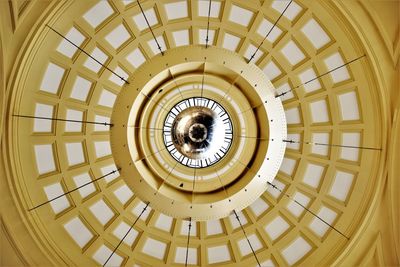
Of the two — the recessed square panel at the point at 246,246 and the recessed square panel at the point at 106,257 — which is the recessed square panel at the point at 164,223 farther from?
the recessed square panel at the point at 246,246

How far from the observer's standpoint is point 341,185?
12.5 m

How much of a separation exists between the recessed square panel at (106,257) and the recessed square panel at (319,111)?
746 cm

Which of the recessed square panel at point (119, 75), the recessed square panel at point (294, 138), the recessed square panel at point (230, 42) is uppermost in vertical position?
the recessed square panel at point (230, 42)

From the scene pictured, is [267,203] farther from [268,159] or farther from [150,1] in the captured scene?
[150,1]

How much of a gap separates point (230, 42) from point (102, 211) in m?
6.53

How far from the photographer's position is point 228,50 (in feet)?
36.9

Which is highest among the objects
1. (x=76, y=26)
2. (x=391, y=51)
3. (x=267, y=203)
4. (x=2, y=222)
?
(x=76, y=26)

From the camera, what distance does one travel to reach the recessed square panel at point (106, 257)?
12.8 metres

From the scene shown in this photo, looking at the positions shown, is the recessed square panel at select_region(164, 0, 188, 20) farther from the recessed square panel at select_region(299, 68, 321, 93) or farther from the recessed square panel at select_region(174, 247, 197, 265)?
the recessed square panel at select_region(174, 247, 197, 265)

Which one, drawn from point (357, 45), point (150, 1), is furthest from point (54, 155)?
point (357, 45)

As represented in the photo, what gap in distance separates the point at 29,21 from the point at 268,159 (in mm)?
7417

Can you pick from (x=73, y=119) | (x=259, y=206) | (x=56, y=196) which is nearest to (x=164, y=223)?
(x=259, y=206)

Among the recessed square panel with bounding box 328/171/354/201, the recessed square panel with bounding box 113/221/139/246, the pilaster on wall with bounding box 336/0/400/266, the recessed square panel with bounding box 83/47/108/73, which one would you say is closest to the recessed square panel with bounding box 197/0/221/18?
the recessed square panel with bounding box 83/47/108/73

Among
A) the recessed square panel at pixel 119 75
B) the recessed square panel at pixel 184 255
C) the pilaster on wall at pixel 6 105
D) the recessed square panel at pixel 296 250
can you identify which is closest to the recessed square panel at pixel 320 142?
the recessed square panel at pixel 296 250
